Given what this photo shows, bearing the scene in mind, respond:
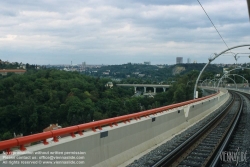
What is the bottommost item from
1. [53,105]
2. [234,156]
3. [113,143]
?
[53,105]

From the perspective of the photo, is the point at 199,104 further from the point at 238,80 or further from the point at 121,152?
the point at 238,80

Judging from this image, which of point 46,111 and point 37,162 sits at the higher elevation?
point 37,162

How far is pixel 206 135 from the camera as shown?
15.6m

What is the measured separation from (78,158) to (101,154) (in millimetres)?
1182

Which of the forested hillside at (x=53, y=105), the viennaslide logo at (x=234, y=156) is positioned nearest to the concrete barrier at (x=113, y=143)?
the viennaslide logo at (x=234, y=156)

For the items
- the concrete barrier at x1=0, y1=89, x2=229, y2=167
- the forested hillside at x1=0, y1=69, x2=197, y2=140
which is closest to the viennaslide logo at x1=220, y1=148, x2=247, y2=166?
the concrete barrier at x1=0, y1=89, x2=229, y2=167

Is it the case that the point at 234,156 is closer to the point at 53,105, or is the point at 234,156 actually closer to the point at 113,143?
the point at 113,143

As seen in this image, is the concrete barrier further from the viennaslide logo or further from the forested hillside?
the forested hillside

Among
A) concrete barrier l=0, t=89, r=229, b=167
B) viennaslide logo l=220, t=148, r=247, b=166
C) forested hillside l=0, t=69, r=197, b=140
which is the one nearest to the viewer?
concrete barrier l=0, t=89, r=229, b=167

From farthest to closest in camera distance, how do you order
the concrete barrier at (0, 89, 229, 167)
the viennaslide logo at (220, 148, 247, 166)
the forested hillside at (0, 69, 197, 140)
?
the forested hillside at (0, 69, 197, 140) → the viennaslide logo at (220, 148, 247, 166) → the concrete barrier at (0, 89, 229, 167)

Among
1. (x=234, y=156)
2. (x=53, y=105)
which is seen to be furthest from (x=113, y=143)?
(x=53, y=105)

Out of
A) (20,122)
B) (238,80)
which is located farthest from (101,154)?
(238,80)

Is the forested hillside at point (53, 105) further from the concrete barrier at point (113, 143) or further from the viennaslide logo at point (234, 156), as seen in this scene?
the viennaslide logo at point (234, 156)

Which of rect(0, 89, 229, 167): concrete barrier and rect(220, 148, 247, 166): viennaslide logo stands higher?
rect(0, 89, 229, 167): concrete barrier
